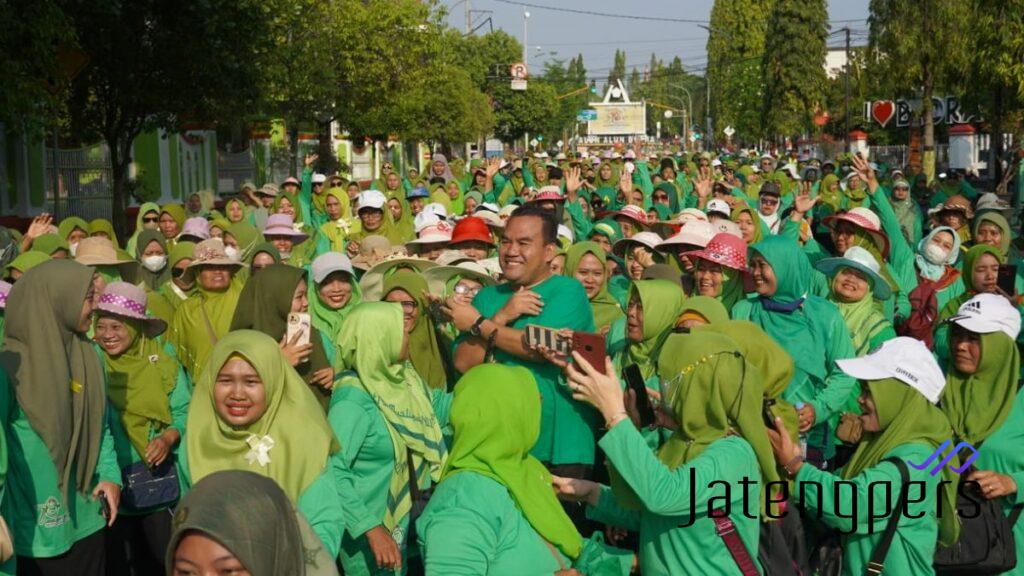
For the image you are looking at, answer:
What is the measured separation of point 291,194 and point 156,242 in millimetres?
5183

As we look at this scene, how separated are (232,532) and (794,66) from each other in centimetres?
6224

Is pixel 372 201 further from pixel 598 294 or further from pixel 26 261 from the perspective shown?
pixel 598 294

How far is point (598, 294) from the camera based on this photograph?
7.50 m

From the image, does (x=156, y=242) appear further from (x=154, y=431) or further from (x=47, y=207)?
(x=47, y=207)

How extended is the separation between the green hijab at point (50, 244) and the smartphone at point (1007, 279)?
644 cm

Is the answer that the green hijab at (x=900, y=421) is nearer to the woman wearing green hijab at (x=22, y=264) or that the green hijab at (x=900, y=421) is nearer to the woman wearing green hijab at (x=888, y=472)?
the woman wearing green hijab at (x=888, y=472)

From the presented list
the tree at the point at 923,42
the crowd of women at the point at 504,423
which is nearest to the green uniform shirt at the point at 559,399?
the crowd of women at the point at 504,423

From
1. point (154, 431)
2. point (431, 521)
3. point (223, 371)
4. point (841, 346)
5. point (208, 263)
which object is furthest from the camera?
point (208, 263)

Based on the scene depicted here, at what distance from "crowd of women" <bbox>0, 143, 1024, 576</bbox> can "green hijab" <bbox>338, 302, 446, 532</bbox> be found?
0.01m

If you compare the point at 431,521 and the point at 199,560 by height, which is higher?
the point at 199,560

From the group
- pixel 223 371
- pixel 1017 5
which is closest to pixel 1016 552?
pixel 223 371

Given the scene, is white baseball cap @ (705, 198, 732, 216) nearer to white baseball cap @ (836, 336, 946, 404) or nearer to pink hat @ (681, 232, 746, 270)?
pink hat @ (681, 232, 746, 270)

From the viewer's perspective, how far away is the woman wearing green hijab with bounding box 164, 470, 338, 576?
2.80 m

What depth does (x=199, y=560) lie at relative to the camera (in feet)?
9.28
